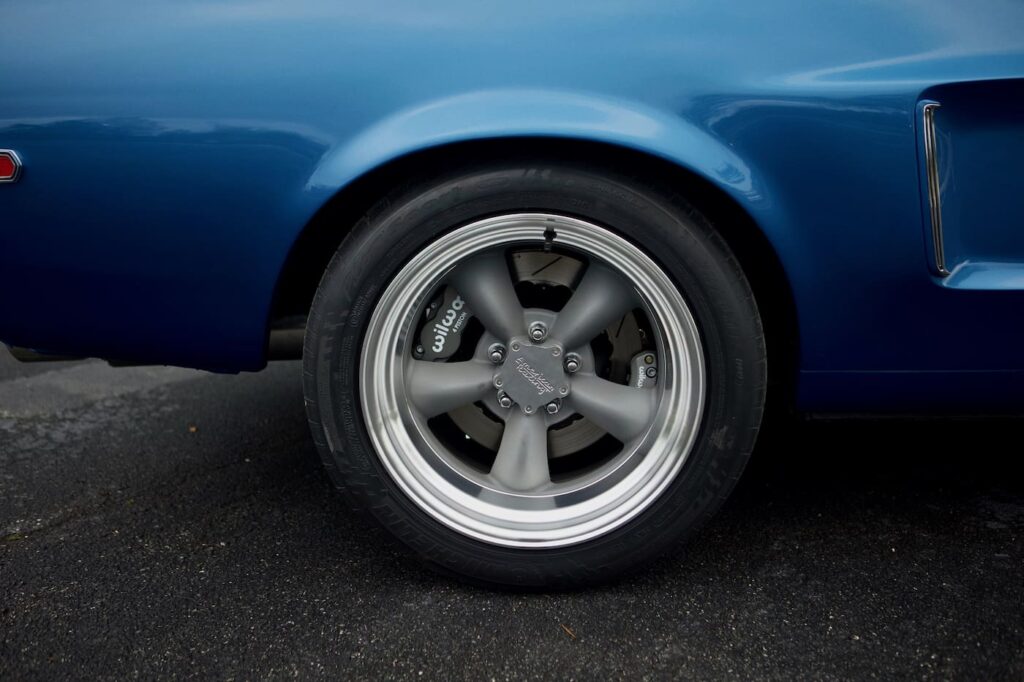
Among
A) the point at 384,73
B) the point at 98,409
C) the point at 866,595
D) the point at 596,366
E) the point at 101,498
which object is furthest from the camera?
the point at 98,409

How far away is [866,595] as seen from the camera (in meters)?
1.62

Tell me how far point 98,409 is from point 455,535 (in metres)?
1.86

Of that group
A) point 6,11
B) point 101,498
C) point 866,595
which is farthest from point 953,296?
point 101,498

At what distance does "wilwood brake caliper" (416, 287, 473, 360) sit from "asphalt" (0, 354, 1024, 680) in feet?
1.38

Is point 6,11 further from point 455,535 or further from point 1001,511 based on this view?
point 1001,511

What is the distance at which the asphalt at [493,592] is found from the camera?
144 centimetres

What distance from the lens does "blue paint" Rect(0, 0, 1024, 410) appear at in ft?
4.58

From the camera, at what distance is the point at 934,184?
141 cm

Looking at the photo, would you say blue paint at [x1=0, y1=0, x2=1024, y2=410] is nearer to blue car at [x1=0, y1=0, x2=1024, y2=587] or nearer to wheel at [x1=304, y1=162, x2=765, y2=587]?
blue car at [x1=0, y1=0, x2=1024, y2=587]

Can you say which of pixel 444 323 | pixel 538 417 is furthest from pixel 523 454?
pixel 444 323

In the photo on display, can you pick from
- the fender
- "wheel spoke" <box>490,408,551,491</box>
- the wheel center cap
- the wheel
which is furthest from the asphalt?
the fender

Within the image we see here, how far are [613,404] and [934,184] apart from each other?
733mm

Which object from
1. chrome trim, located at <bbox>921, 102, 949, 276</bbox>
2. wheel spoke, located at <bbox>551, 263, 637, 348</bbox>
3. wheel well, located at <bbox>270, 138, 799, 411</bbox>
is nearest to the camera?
chrome trim, located at <bbox>921, 102, 949, 276</bbox>

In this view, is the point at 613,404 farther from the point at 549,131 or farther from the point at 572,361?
the point at 549,131
